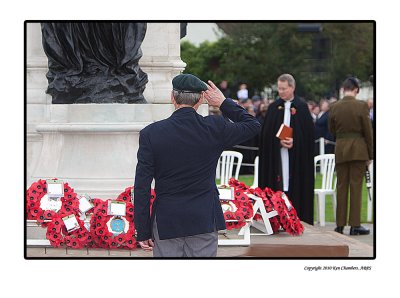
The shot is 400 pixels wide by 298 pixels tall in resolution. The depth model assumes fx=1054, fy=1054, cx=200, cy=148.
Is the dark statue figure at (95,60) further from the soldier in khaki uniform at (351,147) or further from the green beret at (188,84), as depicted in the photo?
the soldier in khaki uniform at (351,147)

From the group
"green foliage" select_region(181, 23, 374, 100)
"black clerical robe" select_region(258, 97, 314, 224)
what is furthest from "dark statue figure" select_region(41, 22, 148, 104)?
"green foliage" select_region(181, 23, 374, 100)

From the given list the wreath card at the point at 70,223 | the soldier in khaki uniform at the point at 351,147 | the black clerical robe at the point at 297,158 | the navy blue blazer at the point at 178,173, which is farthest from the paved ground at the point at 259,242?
the soldier in khaki uniform at the point at 351,147

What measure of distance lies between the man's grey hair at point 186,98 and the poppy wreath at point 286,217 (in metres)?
3.16

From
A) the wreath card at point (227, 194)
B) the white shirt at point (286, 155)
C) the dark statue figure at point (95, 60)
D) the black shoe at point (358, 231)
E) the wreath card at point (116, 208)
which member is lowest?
the black shoe at point (358, 231)

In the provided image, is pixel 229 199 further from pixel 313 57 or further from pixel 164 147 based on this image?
pixel 313 57

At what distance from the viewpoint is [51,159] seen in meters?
10.4

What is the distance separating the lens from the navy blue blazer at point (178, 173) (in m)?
6.51

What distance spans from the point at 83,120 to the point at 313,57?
37409mm

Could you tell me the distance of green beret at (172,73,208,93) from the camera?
6574mm

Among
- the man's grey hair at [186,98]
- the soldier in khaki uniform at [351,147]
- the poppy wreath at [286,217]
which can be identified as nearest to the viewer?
the man's grey hair at [186,98]

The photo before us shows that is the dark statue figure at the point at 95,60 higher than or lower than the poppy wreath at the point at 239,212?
higher

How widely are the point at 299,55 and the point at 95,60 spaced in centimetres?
3543

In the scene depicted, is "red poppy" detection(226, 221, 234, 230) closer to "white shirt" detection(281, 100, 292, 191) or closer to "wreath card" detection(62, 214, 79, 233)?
"wreath card" detection(62, 214, 79, 233)
